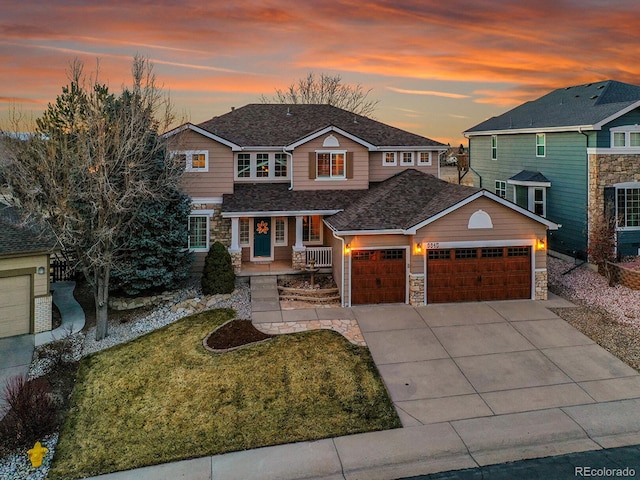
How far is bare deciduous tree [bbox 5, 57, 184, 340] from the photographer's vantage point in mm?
13727

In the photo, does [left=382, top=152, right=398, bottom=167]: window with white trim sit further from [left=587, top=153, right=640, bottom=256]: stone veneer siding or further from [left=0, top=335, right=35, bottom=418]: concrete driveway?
[left=0, top=335, right=35, bottom=418]: concrete driveway

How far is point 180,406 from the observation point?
33.7 feet

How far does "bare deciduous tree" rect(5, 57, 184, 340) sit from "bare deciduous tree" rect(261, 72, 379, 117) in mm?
31298

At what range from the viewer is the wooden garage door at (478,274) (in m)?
16.3

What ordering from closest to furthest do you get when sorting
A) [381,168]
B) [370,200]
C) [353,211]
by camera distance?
[353,211]
[370,200]
[381,168]

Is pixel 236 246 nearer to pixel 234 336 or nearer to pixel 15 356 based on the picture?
pixel 234 336

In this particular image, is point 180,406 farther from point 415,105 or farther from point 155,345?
point 415,105

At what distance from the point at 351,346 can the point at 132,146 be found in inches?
371

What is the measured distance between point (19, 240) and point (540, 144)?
23250 millimetres

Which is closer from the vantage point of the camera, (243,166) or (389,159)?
(243,166)

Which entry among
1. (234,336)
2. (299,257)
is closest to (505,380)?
(234,336)

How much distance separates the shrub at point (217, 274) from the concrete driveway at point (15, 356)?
578 centimetres

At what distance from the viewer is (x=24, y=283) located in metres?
14.5

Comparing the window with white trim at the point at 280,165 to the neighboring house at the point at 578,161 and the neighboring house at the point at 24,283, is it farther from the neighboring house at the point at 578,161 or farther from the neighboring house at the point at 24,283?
the neighboring house at the point at 578,161
